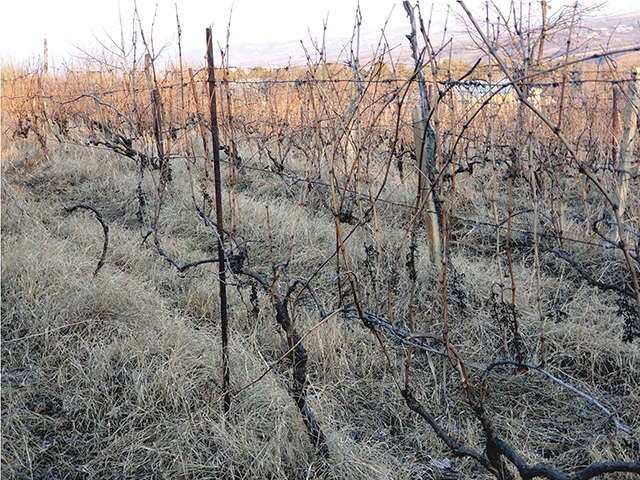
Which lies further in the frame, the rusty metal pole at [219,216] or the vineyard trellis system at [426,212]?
the rusty metal pole at [219,216]

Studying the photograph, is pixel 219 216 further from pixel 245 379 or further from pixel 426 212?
pixel 426 212

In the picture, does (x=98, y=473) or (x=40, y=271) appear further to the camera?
(x=40, y=271)

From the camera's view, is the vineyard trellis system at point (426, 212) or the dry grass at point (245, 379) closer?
the vineyard trellis system at point (426, 212)

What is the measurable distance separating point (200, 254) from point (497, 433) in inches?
96.2

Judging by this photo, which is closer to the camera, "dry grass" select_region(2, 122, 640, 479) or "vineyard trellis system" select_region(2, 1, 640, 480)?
"vineyard trellis system" select_region(2, 1, 640, 480)

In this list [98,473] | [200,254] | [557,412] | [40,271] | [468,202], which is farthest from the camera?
[468,202]

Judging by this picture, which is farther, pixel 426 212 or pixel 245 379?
pixel 426 212

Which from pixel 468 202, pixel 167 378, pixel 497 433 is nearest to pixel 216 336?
pixel 167 378

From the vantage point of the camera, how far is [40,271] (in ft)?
10.4

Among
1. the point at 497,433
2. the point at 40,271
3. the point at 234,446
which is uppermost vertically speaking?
the point at 40,271

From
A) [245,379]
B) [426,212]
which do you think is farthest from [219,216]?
[426,212]

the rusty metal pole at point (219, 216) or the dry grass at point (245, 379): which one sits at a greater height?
the rusty metal pole at point (219, 216)

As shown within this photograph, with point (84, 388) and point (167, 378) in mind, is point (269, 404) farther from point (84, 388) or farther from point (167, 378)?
point (84, 388)

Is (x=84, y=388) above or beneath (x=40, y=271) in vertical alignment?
beneath
